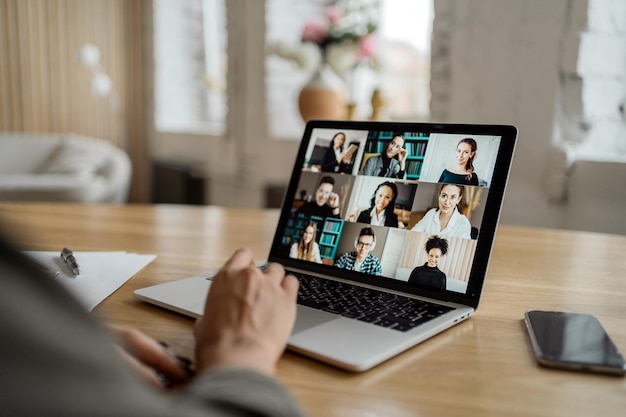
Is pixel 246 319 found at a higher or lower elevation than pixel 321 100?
lower

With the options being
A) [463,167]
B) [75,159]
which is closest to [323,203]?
[463,167]

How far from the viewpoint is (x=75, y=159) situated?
4.12 meters

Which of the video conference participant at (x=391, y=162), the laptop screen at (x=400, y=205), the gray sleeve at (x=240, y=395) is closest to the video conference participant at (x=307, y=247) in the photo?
the laptop screen at (x=400, y=205)

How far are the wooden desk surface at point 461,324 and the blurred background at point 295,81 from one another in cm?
114

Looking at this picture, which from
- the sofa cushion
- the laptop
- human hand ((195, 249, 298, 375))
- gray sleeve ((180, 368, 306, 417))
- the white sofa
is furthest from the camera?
the sofa cushion

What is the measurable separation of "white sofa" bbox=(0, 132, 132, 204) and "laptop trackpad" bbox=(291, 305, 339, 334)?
3.33m

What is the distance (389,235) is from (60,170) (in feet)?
12.2

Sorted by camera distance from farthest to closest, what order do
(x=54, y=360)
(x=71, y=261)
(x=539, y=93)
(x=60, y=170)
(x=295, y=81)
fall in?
(x=60, y=170) < (x=295, y=81) < (x=539, y=93) < (x=71, y=261) < (x=54, y=360)

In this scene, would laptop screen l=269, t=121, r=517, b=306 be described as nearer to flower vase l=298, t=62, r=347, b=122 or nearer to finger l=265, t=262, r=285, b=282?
finger l=265, t=262, r=285, b=282

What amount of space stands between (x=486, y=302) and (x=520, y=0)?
196cm

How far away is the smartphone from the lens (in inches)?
23.7

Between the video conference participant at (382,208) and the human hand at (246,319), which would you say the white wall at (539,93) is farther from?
the human hand at (246,319)

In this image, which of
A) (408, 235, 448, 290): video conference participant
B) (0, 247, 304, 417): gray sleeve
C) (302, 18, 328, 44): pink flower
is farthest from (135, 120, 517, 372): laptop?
(302, 18, 328, 44): pink flower

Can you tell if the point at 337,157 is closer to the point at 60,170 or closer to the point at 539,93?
the point at 539,93
